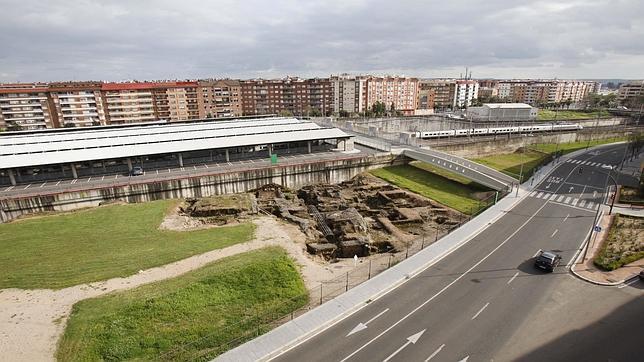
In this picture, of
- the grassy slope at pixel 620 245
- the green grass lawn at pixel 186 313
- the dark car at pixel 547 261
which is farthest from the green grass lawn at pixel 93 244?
the grassy slope at pixel 620 245

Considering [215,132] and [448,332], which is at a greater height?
[215,132]

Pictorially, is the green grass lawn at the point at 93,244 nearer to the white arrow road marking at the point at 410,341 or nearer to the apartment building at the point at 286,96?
the white arrow road marking at the point at 410,341

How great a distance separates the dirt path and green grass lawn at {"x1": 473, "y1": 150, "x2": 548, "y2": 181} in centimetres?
4008

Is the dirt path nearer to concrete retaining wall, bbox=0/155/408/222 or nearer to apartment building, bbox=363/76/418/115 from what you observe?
concrete retaining wall, bbox=0/155/408/222

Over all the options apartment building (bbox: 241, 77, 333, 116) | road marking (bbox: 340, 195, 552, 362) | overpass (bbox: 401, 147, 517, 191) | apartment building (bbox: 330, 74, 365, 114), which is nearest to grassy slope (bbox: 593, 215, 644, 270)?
road marking (bbox: 340, 195, 552, 362)

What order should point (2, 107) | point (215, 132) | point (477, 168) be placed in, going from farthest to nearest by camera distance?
1. point (2, 107)
2. point (215, 132)
3. point (477, 168)

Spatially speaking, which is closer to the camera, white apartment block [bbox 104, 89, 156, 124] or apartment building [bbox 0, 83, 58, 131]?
apartment building [bbox 0, 83, 58, 131]

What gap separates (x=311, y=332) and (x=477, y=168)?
147 feet

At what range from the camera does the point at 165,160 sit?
56469 mm

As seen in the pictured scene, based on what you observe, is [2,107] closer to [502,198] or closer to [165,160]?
[165,160]

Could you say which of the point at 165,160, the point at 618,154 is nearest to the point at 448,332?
the point at 165,160

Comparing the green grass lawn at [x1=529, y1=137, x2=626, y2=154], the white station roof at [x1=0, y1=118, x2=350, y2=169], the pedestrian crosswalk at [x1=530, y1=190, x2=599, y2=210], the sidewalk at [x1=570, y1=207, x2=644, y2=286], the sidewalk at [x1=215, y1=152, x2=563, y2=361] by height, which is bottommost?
the green grass lawn at [x1=529, y1=137, x2=626, y2=154]

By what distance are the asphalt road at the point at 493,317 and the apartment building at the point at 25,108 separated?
11984 cm

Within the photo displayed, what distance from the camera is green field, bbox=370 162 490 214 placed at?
44.8 meters
